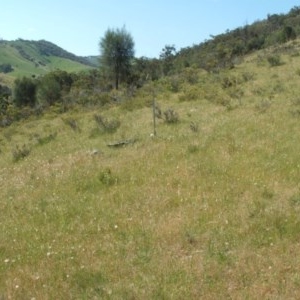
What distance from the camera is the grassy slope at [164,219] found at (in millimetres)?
5938

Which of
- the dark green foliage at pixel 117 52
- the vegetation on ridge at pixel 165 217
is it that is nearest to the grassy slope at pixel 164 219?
the vegetation on ridge at pixel 165 217

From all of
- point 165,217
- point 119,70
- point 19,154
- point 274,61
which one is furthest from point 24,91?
point 165,217

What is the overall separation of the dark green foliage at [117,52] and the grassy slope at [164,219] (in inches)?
1493

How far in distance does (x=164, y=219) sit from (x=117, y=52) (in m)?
44.9

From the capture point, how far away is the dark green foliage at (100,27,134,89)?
49938mm

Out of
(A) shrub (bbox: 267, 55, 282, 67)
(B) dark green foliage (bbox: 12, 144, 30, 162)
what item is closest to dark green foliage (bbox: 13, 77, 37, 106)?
(A) shrub (bbox: 267, 55, 282, 67)

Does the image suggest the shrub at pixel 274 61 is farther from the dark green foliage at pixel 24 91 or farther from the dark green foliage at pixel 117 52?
the dark green foliage at pixel 24 91

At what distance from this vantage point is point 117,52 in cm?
5059

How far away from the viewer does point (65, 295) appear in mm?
5871

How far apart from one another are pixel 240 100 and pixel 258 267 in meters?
13.7

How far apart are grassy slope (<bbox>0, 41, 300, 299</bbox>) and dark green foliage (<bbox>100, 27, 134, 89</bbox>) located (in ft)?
124

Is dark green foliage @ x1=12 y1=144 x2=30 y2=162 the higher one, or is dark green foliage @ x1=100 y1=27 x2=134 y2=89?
dark green foliage @ x1=100 y1=27 x2=134 y2=89

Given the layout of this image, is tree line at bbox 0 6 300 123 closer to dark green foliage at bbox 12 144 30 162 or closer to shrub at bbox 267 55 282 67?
shrub at bbox 267 55 282 67

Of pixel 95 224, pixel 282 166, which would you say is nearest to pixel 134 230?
pixel 95 224
